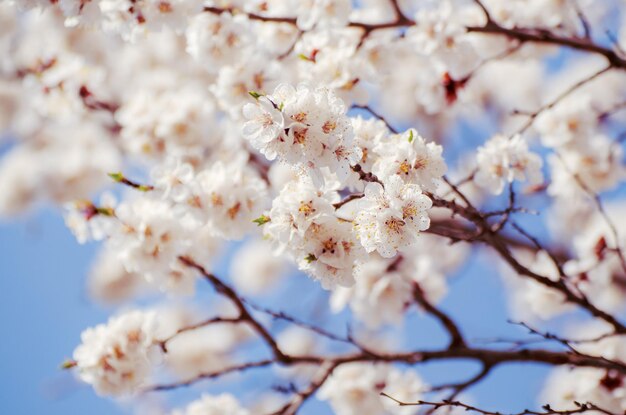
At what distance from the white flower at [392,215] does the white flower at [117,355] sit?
140cm

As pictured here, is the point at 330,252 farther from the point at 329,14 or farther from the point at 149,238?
the point at 329,14

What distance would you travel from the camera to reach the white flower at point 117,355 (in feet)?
9.06

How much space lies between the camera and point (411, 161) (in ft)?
6.90

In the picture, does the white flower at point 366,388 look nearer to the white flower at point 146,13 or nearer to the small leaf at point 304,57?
the small leaf at point 304,57

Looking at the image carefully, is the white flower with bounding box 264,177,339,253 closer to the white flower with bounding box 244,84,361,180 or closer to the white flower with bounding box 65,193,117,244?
the white flower with bounding box 244,84,361,180

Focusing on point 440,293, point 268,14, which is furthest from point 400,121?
point 268,14

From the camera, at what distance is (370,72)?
3105mm

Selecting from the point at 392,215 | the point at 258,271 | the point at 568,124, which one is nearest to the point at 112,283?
the point at 258,271

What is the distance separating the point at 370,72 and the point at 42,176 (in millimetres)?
5823

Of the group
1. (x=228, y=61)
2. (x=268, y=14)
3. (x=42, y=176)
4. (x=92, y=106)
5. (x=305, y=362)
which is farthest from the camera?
(x=42, y=176)

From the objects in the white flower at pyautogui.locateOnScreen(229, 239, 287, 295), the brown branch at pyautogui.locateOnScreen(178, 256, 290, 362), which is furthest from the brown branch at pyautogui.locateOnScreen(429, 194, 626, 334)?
the white flower at pyautogui.locateOnScreen(229, 239, 287, 295)

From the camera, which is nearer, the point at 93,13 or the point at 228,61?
the point at 93,13

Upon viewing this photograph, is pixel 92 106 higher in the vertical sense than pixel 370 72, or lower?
higher

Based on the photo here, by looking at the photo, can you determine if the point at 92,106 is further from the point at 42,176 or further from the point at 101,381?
the point at 42,176
